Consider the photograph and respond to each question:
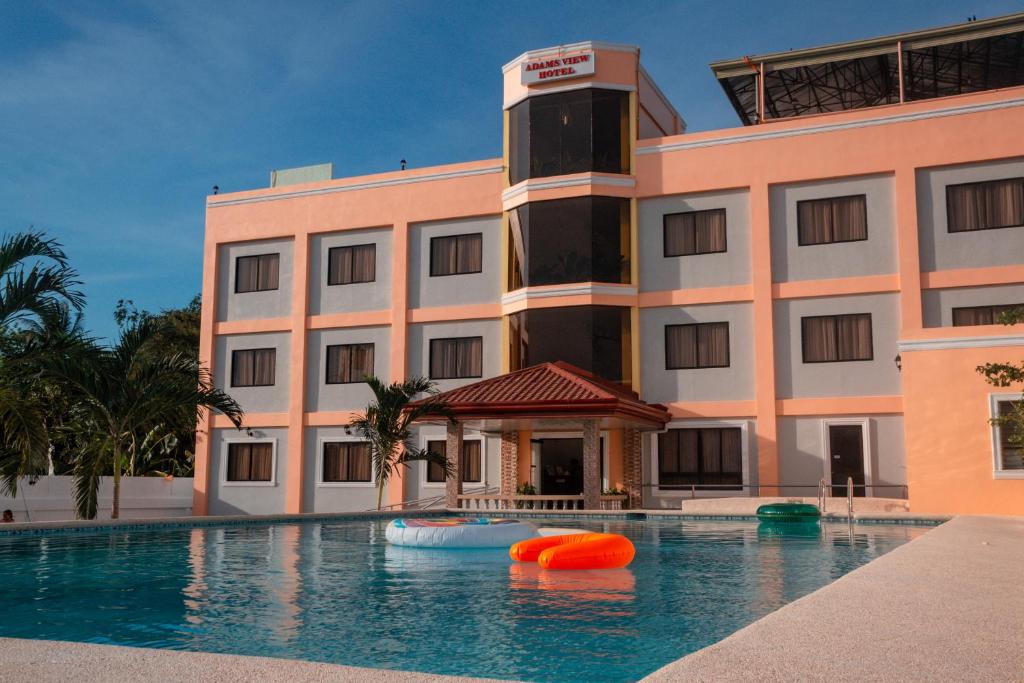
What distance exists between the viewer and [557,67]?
27891 millimetres

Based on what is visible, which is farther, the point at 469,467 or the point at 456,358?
the point at 456,358

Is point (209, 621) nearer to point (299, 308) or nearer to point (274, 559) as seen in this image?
point (274, 559)

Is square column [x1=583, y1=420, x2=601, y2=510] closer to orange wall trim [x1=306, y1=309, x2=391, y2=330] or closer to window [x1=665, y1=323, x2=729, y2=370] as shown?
window [x1=665, y1=323, x2=729, y2=370]

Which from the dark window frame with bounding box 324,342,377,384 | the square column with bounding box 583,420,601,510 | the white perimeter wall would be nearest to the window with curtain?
the square column with bounding box 583,420,601,510

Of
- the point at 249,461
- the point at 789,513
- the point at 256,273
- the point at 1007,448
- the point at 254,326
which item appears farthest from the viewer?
the point at 256,273

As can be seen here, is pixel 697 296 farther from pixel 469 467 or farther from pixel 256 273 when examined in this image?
pixel 256 273

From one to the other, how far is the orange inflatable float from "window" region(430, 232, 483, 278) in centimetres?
1781

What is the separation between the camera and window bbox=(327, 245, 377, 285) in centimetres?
3095

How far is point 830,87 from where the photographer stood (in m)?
30.7

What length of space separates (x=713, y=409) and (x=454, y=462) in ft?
23.5

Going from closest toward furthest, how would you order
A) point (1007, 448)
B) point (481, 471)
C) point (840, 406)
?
point (1007, 448) → point (840, 406) → point (481, 471)

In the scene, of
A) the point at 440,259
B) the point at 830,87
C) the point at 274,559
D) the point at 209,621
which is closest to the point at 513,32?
the point at 440,259

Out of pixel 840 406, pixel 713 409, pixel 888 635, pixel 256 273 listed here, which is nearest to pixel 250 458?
pixel 256 273

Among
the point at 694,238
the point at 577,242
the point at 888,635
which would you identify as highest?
the point at 694,238
